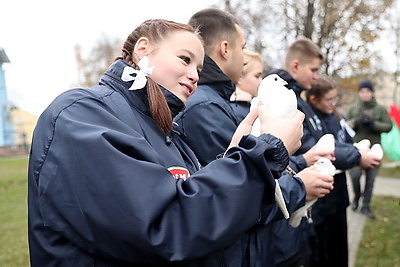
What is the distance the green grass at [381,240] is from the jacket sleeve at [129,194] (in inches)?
162

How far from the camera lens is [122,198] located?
3.42ft

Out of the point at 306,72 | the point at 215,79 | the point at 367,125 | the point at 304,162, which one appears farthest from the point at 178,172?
the point at 367,125

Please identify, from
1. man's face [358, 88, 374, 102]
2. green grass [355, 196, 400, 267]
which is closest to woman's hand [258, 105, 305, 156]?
green grass [355, 196, 400, 267]

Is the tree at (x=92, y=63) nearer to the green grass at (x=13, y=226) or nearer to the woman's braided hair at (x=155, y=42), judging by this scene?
the green grass at (x=13, y=226)

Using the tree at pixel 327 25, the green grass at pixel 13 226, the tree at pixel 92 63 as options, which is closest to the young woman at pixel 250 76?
the green grass at pixel 13 226

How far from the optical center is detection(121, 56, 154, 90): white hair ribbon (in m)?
1.33

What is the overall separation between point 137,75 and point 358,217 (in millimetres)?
6584

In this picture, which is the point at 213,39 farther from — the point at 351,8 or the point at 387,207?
the point at 351,8

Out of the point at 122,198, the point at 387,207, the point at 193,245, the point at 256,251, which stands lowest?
the point at 387,207

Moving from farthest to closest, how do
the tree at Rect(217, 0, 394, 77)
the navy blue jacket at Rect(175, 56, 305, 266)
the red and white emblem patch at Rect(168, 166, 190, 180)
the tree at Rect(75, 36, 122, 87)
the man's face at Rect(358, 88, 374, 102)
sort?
1. the tree at Rect(75, 36, 122, 87)
2. the tree at Rect(217, 0, 394, 77)
3. the man's face at Rect(358, 88, 374, 102)
4. the navy blue jacket at Rect(175, 56, 305, 266)
5. the red and white emblem patch at Rect(168, 166, 190, 180)

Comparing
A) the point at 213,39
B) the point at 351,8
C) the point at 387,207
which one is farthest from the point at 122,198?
the point at 351,8

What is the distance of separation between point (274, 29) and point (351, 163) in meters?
12.5

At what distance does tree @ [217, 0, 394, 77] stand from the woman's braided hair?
42.6 feet

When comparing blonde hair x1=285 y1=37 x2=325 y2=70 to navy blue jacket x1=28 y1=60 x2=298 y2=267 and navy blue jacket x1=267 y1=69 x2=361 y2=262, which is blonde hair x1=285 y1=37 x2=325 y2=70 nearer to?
navy blue jacket x1=267 y1=69 x2=361 y2=262
